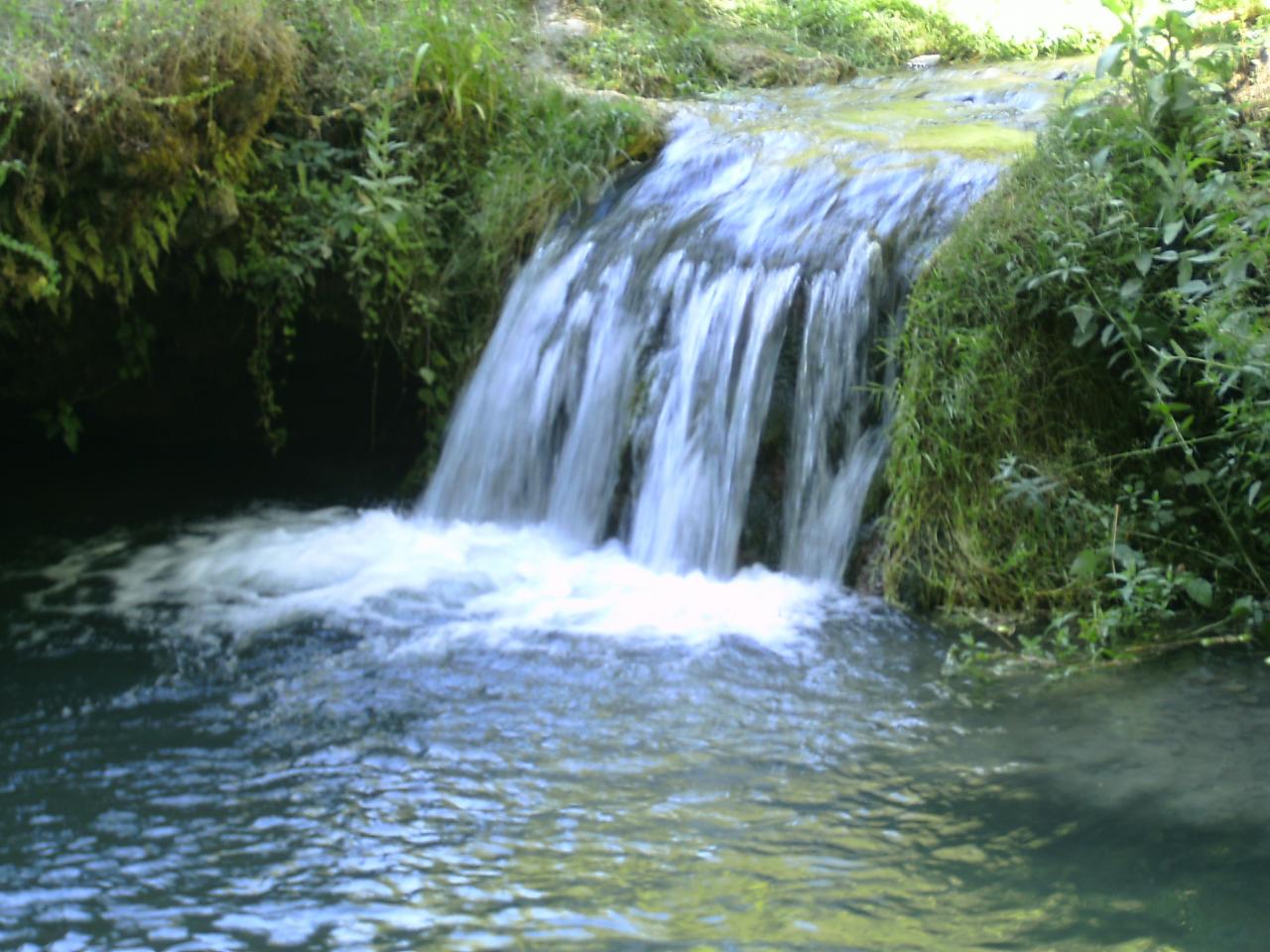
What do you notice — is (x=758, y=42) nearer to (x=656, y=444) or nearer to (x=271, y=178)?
(x=271, y=178)

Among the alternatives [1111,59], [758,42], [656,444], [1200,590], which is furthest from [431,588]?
[758,42]

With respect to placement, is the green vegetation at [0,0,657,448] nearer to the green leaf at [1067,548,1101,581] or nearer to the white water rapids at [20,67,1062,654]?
the white water rapids at [20,67,1062,654]

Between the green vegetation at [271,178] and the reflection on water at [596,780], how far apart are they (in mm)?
1500

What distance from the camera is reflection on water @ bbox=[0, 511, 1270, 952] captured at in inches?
103

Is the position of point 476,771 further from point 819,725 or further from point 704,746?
point 819,725

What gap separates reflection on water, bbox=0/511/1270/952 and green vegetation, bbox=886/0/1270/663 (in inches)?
14.0

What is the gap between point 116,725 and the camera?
3.70m

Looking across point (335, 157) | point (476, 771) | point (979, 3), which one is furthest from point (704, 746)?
point (979, 3)

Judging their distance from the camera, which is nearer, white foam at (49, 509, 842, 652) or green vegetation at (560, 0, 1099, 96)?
white foam at (49, 509, 842, 652)

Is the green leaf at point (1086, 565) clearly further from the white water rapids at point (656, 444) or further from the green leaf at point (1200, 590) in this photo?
the white water rapids at point (656, 444)

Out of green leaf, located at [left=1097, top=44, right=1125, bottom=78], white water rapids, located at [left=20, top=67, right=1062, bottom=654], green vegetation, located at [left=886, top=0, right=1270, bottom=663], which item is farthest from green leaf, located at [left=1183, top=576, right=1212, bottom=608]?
green leaf, located at [left=1097, top=44, right=1125, bottom=78]

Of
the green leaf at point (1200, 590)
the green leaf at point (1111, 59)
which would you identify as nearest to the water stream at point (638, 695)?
the green leaf at point (1200, 590)

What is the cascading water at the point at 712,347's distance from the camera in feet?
16.5

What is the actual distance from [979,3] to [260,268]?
21.9 ft
